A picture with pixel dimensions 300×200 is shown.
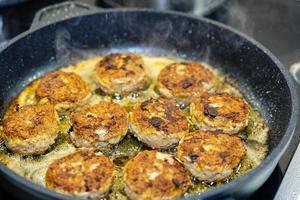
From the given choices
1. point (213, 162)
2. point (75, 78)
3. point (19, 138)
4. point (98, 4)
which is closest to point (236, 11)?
point (98, 4)

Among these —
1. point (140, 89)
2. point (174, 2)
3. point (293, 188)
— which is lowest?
point (293, 188)

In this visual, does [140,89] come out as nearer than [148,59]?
Yes

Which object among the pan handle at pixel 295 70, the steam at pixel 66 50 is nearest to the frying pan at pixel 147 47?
the steam at pixel 66 50

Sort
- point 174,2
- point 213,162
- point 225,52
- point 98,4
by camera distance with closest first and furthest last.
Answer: point 213,162 → point 225,52 → point 174,2 → point 98,4

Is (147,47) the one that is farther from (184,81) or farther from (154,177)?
(154,177)

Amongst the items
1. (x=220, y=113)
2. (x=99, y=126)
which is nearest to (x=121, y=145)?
(x=99, y=126)

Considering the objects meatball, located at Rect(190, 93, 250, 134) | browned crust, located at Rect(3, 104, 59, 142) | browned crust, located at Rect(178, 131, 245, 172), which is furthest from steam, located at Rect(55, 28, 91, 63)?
browned crust, located at Rect(178, 131, 245, 172)

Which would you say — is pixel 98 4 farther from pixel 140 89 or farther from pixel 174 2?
pixel 140 89
